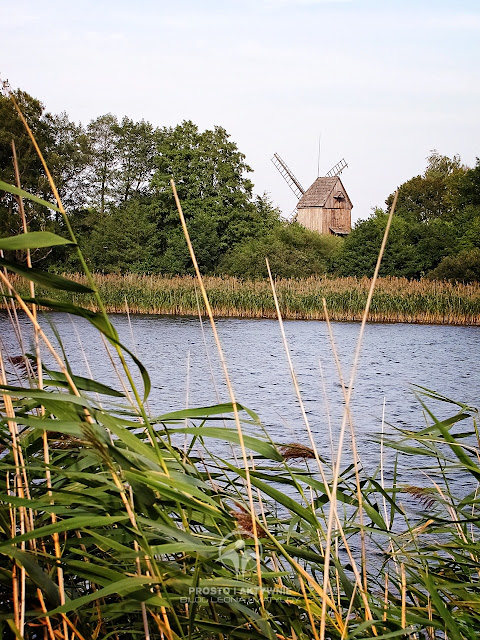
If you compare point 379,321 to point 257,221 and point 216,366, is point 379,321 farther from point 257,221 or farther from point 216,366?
point 257,221

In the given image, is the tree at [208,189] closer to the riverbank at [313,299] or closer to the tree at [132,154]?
the tree at [132,154]

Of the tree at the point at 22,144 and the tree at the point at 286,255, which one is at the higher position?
the tree at the point at 22,144

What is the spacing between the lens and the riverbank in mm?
28098

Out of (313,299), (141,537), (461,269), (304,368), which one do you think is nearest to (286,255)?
(461,269)

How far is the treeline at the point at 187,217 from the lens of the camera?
38.9m

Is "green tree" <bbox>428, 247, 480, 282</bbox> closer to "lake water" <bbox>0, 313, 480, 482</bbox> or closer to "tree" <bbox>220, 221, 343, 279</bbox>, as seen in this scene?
"lake water" <bbox>0, 313, 480, 482</bbox>

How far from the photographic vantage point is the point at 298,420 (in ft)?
35.4

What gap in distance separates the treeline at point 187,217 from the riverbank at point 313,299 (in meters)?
4.93

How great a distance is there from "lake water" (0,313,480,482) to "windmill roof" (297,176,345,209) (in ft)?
93.0

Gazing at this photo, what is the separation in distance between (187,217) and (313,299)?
21061mm

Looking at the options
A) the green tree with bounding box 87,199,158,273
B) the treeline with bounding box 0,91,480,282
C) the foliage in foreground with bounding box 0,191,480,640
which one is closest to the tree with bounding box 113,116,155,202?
the treeline with bounding box 0,91,480,282

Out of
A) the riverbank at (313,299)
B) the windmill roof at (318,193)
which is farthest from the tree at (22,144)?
the windmill roof at (318,193)

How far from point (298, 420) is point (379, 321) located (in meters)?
19.3

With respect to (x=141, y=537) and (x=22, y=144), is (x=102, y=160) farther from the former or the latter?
(x=141, y=537)
